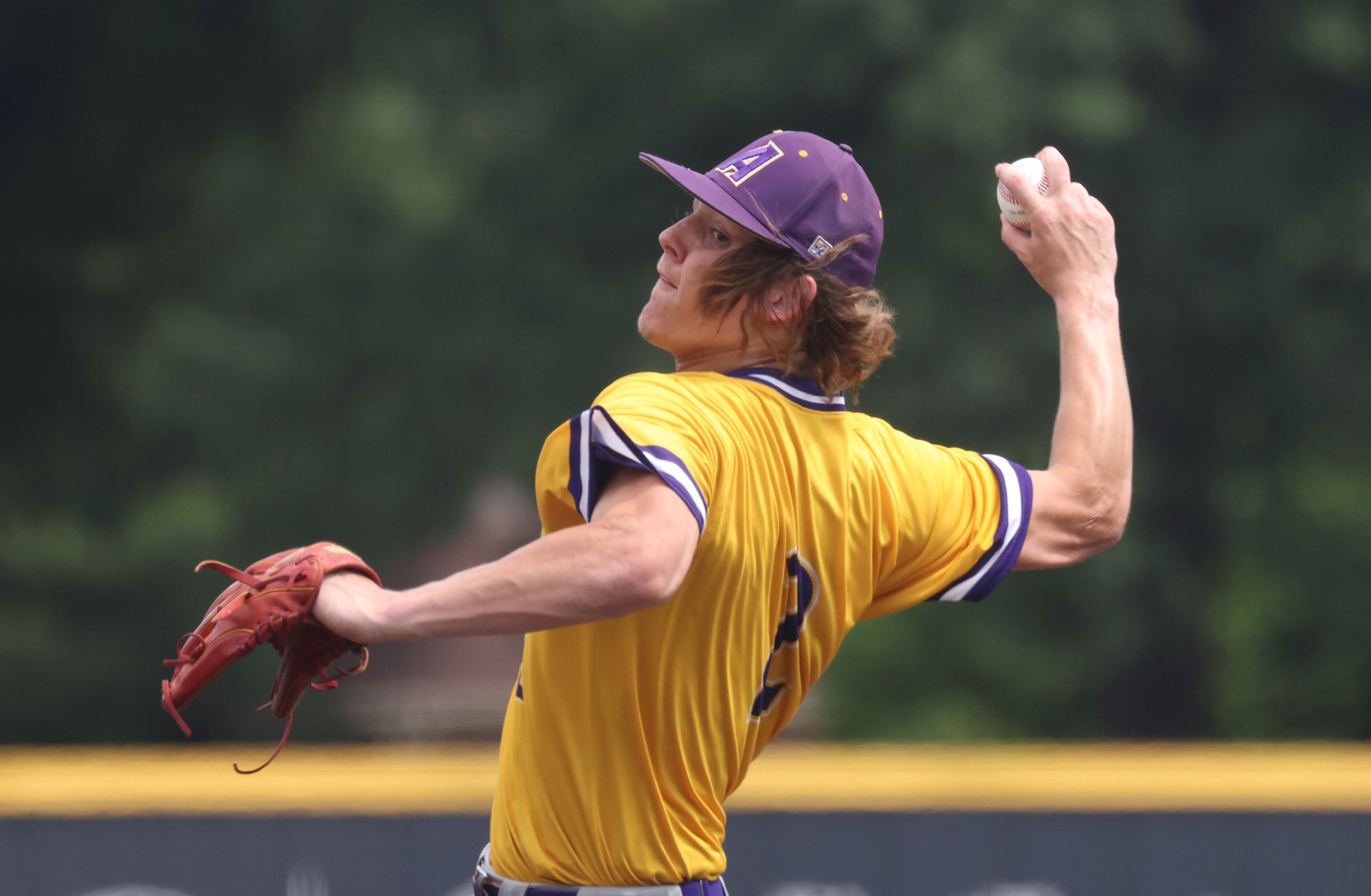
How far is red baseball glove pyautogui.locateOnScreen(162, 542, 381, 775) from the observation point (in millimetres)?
2020

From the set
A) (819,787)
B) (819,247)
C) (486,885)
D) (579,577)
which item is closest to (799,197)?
(819,247)

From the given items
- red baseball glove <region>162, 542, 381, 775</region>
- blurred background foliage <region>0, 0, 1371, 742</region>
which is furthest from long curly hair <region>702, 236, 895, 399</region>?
blurred background foliage <region>0, 0, 1371, 742</region>

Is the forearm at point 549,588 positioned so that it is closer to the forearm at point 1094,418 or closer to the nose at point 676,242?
the nose at point 676,242

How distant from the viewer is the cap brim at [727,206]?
2.30 m

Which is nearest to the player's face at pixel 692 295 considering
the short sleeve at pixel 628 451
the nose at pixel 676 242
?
the nose at pixel 676 242

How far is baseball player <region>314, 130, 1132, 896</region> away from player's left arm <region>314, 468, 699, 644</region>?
0.02 meters

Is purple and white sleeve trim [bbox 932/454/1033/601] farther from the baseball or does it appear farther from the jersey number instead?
the baseball

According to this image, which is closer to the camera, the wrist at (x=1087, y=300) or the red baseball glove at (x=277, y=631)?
the red baseball glove at (x=277, y=631)

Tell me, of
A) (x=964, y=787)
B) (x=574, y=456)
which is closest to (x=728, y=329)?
(x=574, y=456)

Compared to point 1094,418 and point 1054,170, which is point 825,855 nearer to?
point 1094,418

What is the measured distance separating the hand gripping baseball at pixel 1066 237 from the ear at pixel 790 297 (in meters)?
0.50

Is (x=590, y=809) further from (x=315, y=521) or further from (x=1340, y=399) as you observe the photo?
(x=1340, y=399)

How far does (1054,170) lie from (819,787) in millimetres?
3418

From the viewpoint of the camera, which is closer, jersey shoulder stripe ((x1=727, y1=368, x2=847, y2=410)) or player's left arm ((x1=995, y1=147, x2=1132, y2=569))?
jersey shoulder stripe ((x1=727, y1=368, x2=847, y2=410))
